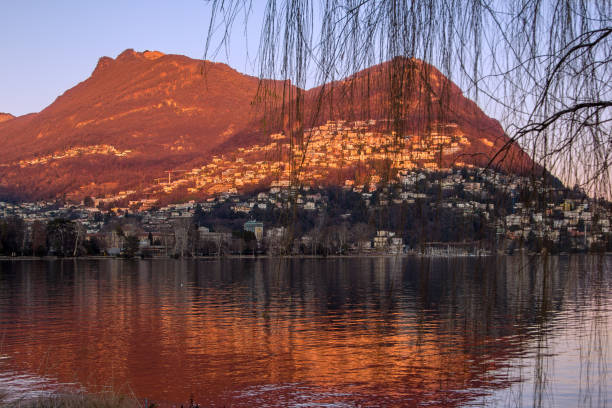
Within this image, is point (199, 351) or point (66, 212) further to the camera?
point (66, 212)

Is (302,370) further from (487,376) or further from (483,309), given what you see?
(483,309)

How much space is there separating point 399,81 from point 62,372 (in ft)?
54.0

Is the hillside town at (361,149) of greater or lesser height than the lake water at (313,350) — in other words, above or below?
above

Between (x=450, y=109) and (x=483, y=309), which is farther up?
(x=450, y=109)

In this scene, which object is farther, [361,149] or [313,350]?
[313,350]

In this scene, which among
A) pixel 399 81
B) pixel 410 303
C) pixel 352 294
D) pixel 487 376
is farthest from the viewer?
pixel 352 294

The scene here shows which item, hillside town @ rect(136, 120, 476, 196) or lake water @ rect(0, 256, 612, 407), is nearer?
hillside town @ rect(136, 120, 476, 196)

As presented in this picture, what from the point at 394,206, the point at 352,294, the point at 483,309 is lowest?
the point at 352,294

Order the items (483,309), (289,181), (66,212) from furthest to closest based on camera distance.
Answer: (66,212) < (483,309) < (289,181)

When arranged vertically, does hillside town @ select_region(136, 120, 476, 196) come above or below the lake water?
above

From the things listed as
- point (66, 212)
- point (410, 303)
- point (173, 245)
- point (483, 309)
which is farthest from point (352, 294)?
point (66, 212)

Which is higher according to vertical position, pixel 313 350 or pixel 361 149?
pixel 361 149

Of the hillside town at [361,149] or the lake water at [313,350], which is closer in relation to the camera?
the hillside town at [361,149]

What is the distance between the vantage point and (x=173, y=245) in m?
116
